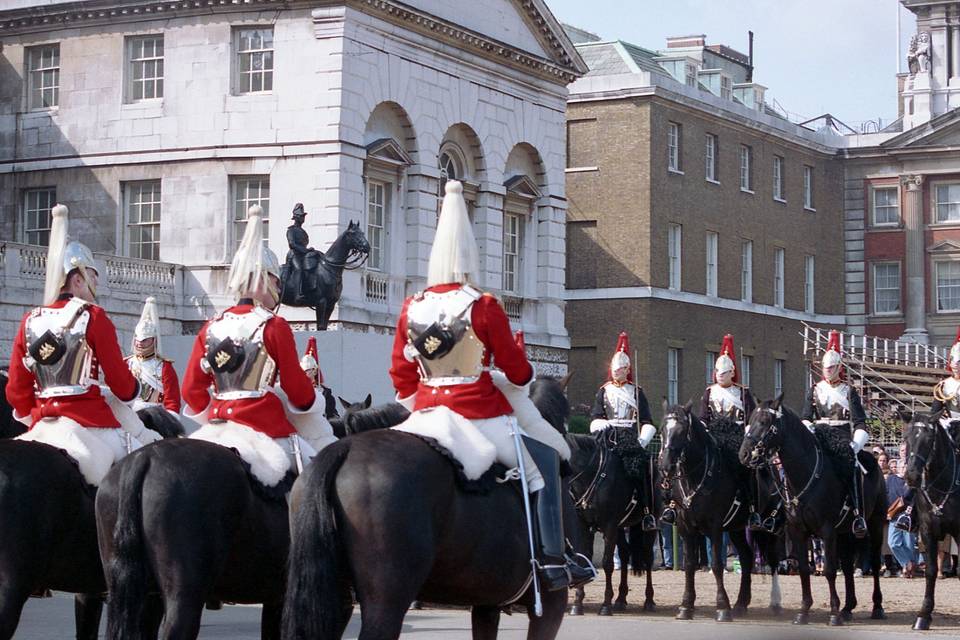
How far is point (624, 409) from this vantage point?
70.2 feet

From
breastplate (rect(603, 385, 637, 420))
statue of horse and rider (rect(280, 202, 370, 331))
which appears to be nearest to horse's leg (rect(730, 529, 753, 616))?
breastplate (rect(603, 385, 637, 420))

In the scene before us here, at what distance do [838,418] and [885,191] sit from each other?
49.5 m

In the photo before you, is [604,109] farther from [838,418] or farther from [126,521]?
[126,521]

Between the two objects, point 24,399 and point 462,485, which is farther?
point 24,399

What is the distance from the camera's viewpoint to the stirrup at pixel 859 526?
19844mm

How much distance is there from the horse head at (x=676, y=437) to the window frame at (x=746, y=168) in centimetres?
4260

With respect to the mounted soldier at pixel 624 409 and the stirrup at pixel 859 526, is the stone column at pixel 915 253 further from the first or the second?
the stirrup at pixel 859 526

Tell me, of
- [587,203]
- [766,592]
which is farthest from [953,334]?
[766,592]

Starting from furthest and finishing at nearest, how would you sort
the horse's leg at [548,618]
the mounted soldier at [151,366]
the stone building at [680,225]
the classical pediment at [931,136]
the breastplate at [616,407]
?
the classical pediment at [931,136] → the stone building at [680,225] → the breastplate at [616,407] → the mounted soldier at [151,366] → the horse's leg at [548,618]

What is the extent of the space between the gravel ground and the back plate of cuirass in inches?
363

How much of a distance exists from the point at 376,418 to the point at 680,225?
4761cm

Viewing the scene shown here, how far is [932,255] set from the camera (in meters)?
67.9

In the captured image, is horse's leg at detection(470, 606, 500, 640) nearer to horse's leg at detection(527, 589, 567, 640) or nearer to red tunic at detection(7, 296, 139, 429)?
horse's leg at detection(527, 589, 567, 640)

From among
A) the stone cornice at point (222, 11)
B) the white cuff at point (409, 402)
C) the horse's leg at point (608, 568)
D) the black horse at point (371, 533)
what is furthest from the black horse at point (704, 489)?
the stone cornice at point (222, 11)
